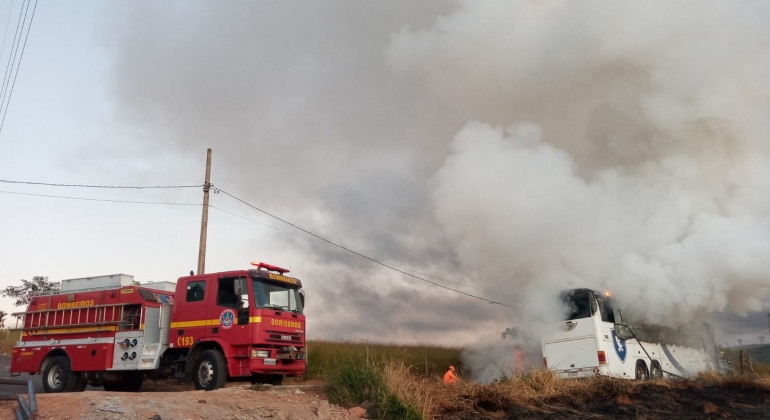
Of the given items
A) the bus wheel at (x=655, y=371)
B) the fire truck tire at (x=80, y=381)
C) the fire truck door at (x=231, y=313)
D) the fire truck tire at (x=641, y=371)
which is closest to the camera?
the fire truck door at (x=231, y=313)

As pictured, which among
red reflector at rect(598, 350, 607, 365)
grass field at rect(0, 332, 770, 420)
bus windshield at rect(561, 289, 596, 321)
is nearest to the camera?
grass field at rect(0, 332, 770, 420)

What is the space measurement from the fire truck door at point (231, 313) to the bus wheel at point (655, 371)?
43.4ft

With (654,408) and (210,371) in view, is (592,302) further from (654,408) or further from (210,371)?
(210,371)

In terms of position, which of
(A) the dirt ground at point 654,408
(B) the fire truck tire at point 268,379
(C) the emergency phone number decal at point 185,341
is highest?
(C) the emergency phone number decal at point 185,341

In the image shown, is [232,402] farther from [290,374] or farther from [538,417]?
[538,417]

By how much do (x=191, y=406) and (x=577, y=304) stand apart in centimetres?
1143

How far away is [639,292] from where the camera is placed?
59.1 feet

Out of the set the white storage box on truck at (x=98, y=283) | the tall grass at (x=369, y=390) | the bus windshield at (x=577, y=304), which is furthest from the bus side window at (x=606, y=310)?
the white storage box on truck at (x=98, y=283)

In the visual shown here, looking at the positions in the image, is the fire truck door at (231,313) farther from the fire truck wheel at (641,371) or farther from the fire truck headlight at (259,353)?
the fire truck wheel at (641,371)

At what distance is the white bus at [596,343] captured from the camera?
1591 centimetres

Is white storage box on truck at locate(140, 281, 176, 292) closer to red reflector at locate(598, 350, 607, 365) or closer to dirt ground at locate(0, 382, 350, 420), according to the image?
dirt ground at locate(0, 382, 350, 420)

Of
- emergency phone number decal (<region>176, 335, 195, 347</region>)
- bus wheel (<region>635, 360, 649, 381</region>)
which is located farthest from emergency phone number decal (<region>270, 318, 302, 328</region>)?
bus wheel (<region>635, 360, 649, 381</region>)

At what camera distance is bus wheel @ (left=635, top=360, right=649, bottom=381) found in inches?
687

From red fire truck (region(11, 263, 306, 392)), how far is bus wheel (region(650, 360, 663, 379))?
11626 millimetres
